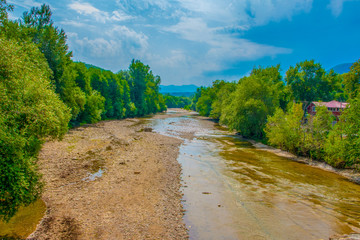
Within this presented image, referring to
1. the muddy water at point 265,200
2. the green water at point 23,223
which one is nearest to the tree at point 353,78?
the muddy water at point 265,200

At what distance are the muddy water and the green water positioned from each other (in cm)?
819

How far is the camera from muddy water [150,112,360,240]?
12.7 metres

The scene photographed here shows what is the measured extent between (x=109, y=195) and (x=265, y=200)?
37.3 feet

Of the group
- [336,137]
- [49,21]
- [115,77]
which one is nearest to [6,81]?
[336,137]

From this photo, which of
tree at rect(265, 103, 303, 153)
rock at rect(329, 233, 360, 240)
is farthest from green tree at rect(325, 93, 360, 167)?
rock at rect(329, 233, 360, 240)

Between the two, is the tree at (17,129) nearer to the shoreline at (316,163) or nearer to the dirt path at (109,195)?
the dirt path at (109,195)

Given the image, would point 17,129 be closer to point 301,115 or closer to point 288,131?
point 288,131

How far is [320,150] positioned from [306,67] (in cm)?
5496

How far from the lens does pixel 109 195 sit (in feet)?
50.7

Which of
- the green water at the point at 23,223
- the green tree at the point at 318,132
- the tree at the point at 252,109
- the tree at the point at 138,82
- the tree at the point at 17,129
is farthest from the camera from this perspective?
the tree at the point at 138,82

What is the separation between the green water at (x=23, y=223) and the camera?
34.4 feet

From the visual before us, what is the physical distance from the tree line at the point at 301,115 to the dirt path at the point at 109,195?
17335mm

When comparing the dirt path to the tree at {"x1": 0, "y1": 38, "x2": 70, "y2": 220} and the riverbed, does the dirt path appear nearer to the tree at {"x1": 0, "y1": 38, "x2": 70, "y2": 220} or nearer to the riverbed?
the riverbed

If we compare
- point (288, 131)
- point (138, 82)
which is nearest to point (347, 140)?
point (288, 131)
